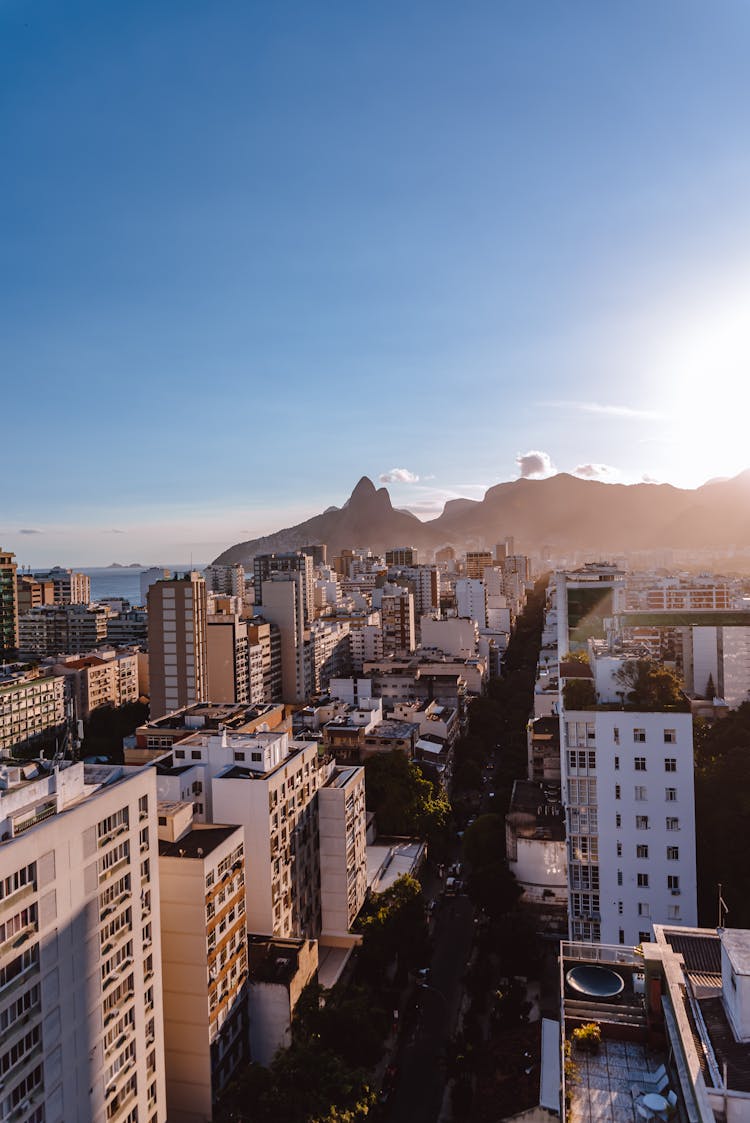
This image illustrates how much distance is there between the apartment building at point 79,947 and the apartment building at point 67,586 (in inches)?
2158

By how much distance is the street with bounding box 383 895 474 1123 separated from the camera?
11.5 metres

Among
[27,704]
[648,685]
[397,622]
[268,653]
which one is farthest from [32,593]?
[648,685]

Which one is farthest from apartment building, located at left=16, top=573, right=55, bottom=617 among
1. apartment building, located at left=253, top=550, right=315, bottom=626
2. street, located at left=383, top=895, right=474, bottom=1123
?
street, located at left=383, top=895, right=474, bottom=1123

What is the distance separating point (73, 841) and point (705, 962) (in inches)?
232

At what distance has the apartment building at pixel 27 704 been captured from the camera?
2873cm

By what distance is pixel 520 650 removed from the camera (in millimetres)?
49656

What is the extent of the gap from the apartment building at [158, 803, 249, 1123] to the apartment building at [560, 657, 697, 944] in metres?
5.51

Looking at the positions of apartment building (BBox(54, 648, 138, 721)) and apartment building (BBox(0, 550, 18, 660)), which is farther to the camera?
apartment building (BBox(0, 550, 18, 660))

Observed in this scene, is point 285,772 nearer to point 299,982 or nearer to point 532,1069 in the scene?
point 299,982

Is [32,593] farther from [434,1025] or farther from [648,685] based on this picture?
[648,685]

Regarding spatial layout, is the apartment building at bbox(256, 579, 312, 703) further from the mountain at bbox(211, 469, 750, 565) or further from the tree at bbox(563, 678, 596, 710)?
the mountain at bbox(211, 469, 750, 565)

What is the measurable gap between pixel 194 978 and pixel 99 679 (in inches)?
1065

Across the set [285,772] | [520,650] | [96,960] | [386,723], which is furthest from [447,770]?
[520,650]

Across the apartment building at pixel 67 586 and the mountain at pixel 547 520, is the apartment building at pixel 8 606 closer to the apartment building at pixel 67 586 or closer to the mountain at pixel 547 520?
the apartment building at pixel 67 586
